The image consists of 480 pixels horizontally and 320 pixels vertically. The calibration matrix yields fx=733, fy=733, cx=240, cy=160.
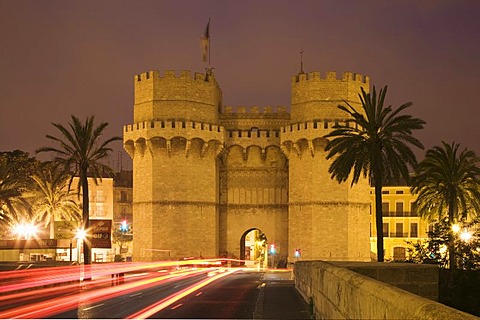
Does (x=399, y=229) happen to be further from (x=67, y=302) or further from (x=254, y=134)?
(x=67, y=302)

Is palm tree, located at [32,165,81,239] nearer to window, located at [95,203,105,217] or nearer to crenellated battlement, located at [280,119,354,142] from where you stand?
crenellated battlement, located at [280,119,354,142]

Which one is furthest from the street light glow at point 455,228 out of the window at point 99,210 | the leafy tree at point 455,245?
the window at point 99,210

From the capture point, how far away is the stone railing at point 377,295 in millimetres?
6152

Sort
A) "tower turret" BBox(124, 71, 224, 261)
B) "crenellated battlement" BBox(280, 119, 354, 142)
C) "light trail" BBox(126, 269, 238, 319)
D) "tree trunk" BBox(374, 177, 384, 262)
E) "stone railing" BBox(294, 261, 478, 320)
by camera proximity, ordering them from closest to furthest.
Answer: "stone railing" BBox(294, 261, 478, 320) < "light trail" BBox(126, 269, 238, 319) < "tree trunk" BBox(374, 177, 384, 262) < "crenellated battlement" BBox(280, 119, 354, 142) < "tower turret" BBox(124, 71, 224, 261)

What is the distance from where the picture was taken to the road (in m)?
21.5

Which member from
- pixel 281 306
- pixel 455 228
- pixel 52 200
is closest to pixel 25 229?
pixel 52 200

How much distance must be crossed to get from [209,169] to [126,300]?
32.7 m

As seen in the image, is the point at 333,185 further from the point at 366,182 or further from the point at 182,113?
the point at 182,113

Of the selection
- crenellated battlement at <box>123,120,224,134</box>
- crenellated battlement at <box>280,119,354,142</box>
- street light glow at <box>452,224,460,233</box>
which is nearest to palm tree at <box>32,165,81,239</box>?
crenellated battlement at <box>123,120,224,134</box>

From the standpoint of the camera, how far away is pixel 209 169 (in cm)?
5884

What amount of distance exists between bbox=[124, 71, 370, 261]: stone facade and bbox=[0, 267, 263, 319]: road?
18.1 m

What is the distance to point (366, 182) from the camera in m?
57.7

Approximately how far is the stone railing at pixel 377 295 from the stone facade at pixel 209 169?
36.3 meters

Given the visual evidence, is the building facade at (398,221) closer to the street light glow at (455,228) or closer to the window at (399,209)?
the window at (399,209)
